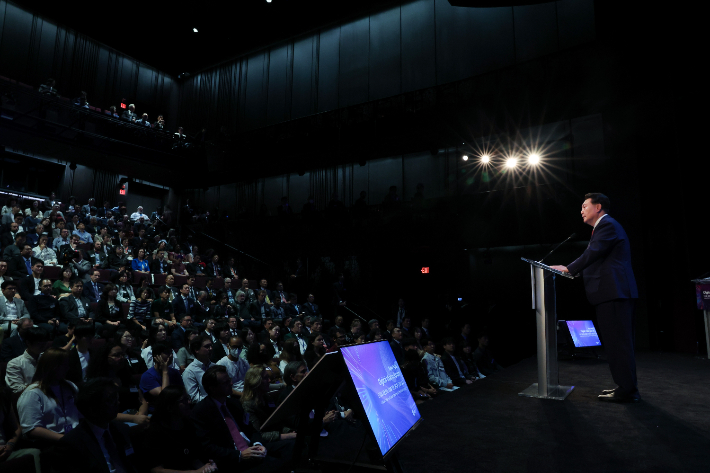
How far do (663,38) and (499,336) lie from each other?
639 centimetres

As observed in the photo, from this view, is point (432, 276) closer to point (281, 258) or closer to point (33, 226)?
point (281, 258)

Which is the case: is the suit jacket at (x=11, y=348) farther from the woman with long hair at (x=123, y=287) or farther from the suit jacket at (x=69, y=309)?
the woman with long hair at (x=123, y=287)

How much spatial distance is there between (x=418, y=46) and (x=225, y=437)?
1322cm

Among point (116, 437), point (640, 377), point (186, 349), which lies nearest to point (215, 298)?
point (186, 349)

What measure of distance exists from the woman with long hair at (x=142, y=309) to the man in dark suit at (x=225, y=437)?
4423 millimetres

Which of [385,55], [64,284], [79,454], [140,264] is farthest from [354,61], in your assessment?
[79,454]

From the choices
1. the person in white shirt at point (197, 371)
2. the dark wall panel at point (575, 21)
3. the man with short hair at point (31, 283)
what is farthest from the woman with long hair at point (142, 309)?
the dark wall panel at point (575, 21)

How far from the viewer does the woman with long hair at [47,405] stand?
2.80 m

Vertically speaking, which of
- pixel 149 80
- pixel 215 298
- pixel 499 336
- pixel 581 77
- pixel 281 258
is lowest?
pixel 499 336

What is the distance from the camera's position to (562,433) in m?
2.12

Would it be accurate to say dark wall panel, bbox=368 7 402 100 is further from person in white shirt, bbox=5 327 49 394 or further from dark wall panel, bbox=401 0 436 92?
person in white shirt, bbox=5 327 49 394

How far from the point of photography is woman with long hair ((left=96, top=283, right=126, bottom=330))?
21.0 feet

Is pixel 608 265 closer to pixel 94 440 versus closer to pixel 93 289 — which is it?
pixel 94 440

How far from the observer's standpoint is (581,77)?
9242mm
